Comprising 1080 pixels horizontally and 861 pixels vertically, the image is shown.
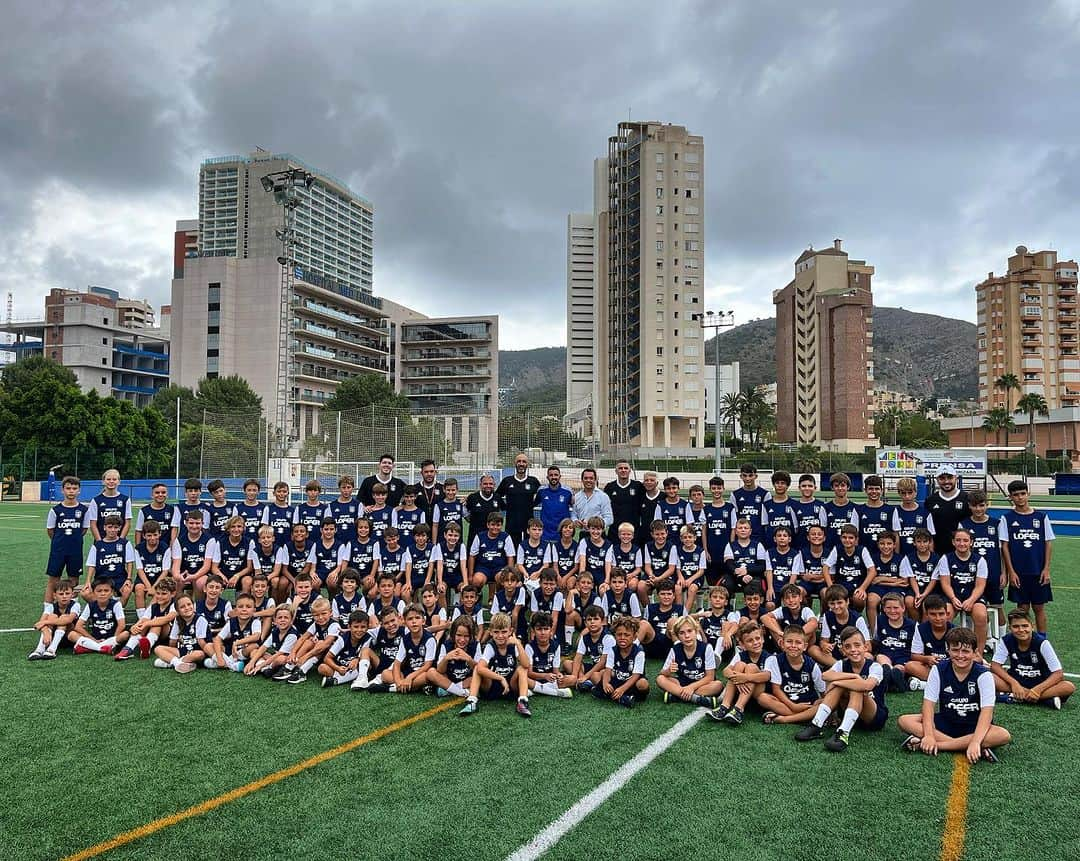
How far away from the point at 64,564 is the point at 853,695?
8.47m

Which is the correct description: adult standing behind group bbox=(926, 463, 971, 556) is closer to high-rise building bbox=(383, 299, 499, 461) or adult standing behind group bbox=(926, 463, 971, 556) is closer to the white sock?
the white sock

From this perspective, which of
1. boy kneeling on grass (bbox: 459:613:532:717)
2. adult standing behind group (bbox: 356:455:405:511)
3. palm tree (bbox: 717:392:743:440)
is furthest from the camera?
palm tree (bbox: 717:392:743:440)

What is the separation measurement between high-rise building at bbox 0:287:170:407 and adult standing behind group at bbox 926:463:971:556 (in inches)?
3466

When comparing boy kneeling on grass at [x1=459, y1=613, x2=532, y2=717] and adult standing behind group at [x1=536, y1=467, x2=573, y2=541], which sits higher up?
adult standing behind group at [x1=536, y1=467, x2=573, y2=541]

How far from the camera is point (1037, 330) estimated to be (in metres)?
103

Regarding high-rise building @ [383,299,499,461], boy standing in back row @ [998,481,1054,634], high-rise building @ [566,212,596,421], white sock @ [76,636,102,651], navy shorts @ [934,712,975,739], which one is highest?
high-rise building @ [566,212,596,421]

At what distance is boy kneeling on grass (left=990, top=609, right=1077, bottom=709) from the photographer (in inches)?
233

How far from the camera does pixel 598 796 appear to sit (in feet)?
14.3

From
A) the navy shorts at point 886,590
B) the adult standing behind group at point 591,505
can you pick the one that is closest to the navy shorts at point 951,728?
the navy shorts at point 886,590

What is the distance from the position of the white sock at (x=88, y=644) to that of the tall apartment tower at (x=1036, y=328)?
374ft

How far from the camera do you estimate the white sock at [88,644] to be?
24.7ft

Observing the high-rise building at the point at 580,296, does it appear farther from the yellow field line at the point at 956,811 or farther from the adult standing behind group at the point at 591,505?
the yellow field line at the point at 956,811

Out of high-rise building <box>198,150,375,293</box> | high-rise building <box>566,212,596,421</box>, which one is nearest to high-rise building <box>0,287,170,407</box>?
high-rise building <box>198,150,375,293</box>

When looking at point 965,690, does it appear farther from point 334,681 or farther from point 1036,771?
point 334,681
